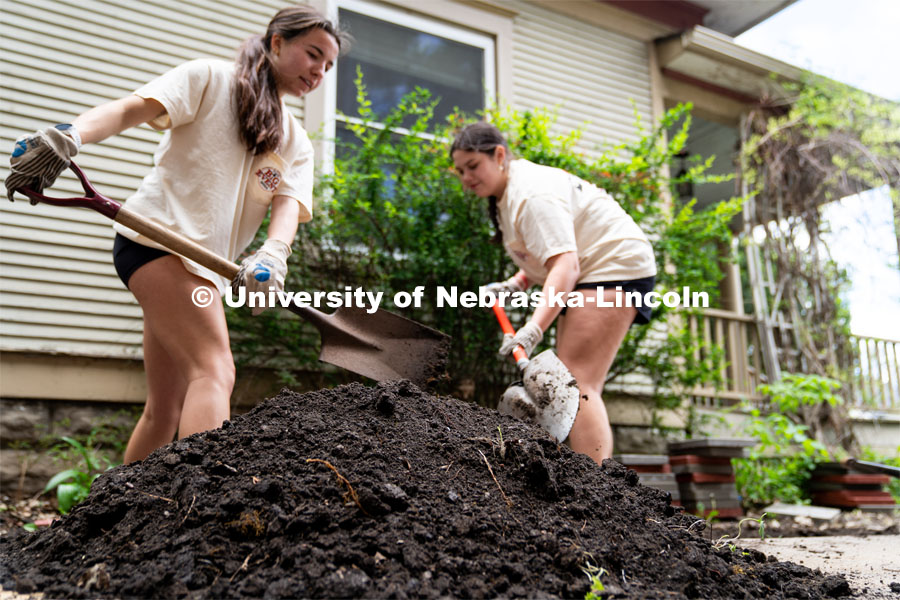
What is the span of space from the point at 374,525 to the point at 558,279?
51.0 inches

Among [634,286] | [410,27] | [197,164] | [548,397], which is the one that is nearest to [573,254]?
[634,286]

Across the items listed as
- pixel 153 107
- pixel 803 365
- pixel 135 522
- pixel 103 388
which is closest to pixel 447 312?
pixel 103 388

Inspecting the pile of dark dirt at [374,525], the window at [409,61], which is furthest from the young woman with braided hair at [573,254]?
the window at [409,61]

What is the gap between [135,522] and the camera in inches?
60.1

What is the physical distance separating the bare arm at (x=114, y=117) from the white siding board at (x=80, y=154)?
214cm

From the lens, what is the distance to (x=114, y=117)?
76.7 inches

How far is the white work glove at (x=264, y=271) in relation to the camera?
205 centimetres

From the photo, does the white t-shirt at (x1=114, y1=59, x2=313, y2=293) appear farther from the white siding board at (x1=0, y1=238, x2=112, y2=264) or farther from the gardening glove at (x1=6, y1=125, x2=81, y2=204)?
the white siding board at (x1=0, y1=238, x2=112, y2=264)

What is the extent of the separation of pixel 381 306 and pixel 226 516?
2541 mm

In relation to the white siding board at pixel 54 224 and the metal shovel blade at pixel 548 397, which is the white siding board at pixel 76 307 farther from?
the metal shovel blade at pixel 548 397

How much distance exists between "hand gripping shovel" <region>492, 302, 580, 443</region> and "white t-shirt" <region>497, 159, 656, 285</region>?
0.44 m

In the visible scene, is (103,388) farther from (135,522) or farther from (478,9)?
(478,9)

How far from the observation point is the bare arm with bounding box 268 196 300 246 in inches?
89.9

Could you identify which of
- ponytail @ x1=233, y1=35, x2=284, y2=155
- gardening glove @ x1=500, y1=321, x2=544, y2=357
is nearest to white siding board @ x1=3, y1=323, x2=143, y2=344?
ponytail @ x1=233, y1=35, x2=284, y2=155
